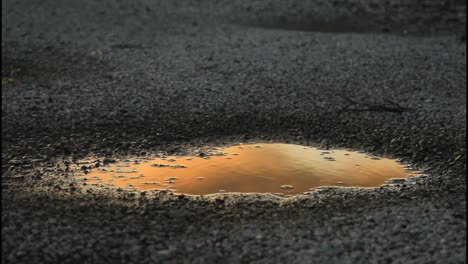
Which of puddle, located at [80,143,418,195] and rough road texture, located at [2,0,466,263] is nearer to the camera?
rough road texture, located at [2,0,466,263]

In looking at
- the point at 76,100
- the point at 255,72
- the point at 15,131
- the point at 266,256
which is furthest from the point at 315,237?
the point at 255,72

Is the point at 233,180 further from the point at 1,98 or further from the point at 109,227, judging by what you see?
the point at 1,98

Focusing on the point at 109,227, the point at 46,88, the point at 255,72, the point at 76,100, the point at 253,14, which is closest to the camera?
the point at 109,227

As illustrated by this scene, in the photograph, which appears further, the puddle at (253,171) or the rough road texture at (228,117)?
the puddle at (253,171)
